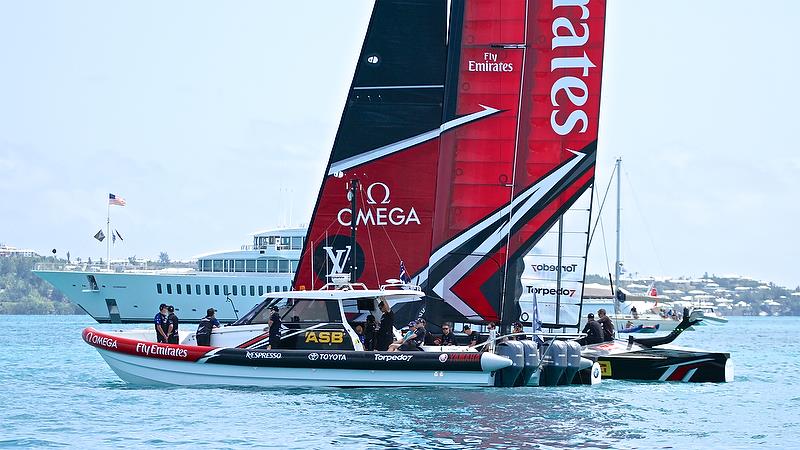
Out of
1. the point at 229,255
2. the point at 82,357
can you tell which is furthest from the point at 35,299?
the point at 82,357

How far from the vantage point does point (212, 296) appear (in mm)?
82500

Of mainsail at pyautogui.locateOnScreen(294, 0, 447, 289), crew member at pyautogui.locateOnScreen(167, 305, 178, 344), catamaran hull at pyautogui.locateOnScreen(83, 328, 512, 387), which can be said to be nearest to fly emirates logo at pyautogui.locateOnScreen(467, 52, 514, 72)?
mainsail at pyautogui.locateOnScreen(294, 0, 447, 289)

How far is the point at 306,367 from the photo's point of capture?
23953 mm

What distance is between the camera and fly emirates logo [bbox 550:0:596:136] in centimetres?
2653

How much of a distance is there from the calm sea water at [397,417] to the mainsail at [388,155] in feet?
18.2

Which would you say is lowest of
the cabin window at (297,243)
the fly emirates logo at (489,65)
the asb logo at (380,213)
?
the asb logo at (380,213)

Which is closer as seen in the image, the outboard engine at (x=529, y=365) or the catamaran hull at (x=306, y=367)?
the catamaran hull at (x=306, y=367)

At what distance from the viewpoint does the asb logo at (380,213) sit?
29734mm

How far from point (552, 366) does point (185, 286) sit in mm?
60105

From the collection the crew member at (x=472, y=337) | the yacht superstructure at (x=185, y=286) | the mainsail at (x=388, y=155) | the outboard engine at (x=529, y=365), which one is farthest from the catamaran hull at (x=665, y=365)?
the yacht superstructure at (x=185, y=286)

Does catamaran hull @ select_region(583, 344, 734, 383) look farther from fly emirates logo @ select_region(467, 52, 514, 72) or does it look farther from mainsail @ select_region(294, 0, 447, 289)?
fly emirates logo @ select_region(467, 52, 514, 72)

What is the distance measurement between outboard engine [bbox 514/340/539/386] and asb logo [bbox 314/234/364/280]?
21.0 feet

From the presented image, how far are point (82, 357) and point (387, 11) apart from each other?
17729 millimetres

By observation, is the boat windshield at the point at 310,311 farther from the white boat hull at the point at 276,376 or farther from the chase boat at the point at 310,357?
the white boat hull at the point at 276,376
